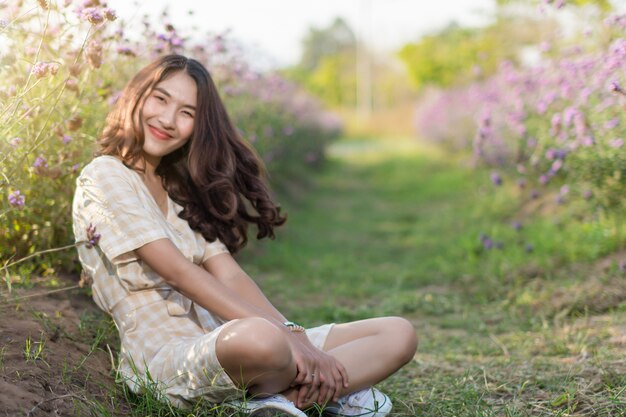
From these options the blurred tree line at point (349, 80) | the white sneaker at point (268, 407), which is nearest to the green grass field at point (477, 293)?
the white sneaker at point (268, 407)

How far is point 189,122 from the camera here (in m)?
2.65

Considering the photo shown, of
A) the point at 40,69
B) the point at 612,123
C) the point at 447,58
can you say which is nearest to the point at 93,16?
the point at 40,69

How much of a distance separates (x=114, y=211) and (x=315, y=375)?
0.82 m

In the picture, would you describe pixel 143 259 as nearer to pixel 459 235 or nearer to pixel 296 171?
pixel 459 235

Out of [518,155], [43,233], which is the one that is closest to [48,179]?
[43,233]

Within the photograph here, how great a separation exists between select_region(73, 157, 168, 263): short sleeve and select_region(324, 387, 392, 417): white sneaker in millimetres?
784

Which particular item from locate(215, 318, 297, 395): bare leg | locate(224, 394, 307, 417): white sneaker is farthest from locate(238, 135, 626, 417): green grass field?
locate(215, 318, 297, 395): bare leg

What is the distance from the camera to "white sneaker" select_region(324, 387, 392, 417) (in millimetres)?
2441

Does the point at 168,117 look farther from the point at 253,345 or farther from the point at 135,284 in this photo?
the point at 253,345

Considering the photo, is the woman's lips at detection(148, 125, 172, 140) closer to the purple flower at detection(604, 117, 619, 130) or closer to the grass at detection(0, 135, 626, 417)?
the grass at detection(0, 135, 626, 417)

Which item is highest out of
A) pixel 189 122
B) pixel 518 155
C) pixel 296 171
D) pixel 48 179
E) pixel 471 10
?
pixel 471 10

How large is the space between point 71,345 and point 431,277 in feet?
10.1

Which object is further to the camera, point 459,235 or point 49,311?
point 459,235

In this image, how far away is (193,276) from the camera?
92.4 inches
